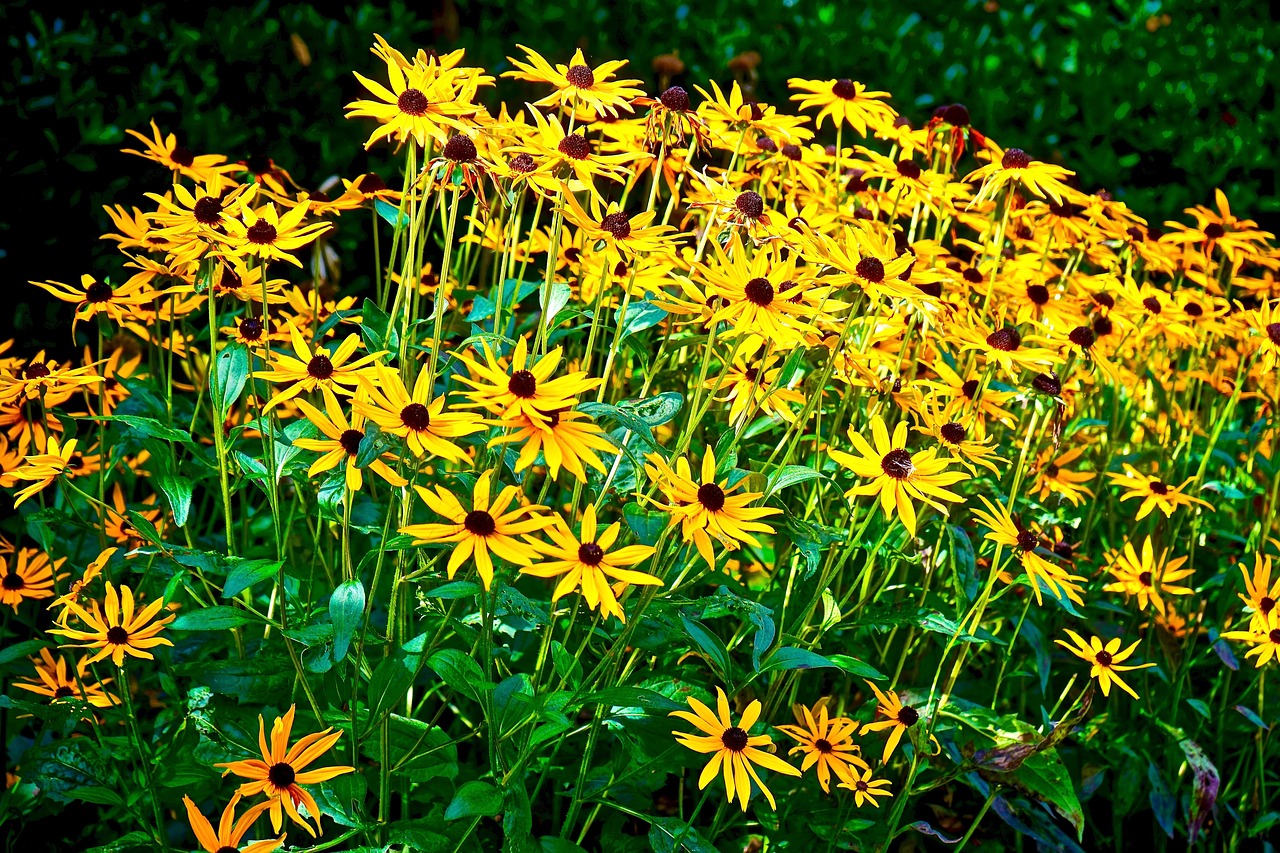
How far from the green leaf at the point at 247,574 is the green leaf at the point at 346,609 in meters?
0.10

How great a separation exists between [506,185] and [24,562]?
1.07 meters

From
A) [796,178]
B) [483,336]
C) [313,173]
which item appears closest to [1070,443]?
[796,178]

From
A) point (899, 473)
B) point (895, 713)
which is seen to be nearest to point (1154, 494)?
point (895, 713)

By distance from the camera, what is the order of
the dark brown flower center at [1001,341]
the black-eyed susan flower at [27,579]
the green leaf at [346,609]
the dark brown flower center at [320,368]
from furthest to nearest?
1. the black-eyed susan flower at [27,579]
2. the dark brown flower center at [1001,341]
3. the dark brown flower center at [320,368]
4. the green leaf at [346,609]

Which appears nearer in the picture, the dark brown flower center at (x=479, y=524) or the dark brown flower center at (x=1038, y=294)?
the dark brown flower center at (x=479, y=524)

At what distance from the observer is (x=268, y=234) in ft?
5.42

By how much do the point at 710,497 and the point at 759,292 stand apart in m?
0.30

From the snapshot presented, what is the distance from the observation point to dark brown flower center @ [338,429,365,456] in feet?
4.85

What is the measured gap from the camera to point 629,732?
1752mm

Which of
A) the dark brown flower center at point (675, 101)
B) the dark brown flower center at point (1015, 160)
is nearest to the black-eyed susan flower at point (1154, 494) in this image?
the dark brown flower center at point (1015, 160)

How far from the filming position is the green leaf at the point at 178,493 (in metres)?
1.73

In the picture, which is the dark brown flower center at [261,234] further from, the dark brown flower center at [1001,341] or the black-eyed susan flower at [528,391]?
the dark brown flower center at [1001,341]

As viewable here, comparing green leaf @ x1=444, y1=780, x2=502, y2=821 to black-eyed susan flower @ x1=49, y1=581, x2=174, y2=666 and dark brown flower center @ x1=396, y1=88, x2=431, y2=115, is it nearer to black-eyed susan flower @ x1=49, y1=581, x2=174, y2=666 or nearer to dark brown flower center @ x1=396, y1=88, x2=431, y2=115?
black-eyed susan flower @ x1=49, y1=581, x2=174, y2=666

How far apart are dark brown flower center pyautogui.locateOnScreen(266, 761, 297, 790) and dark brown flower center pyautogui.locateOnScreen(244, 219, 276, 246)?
2.18ft
